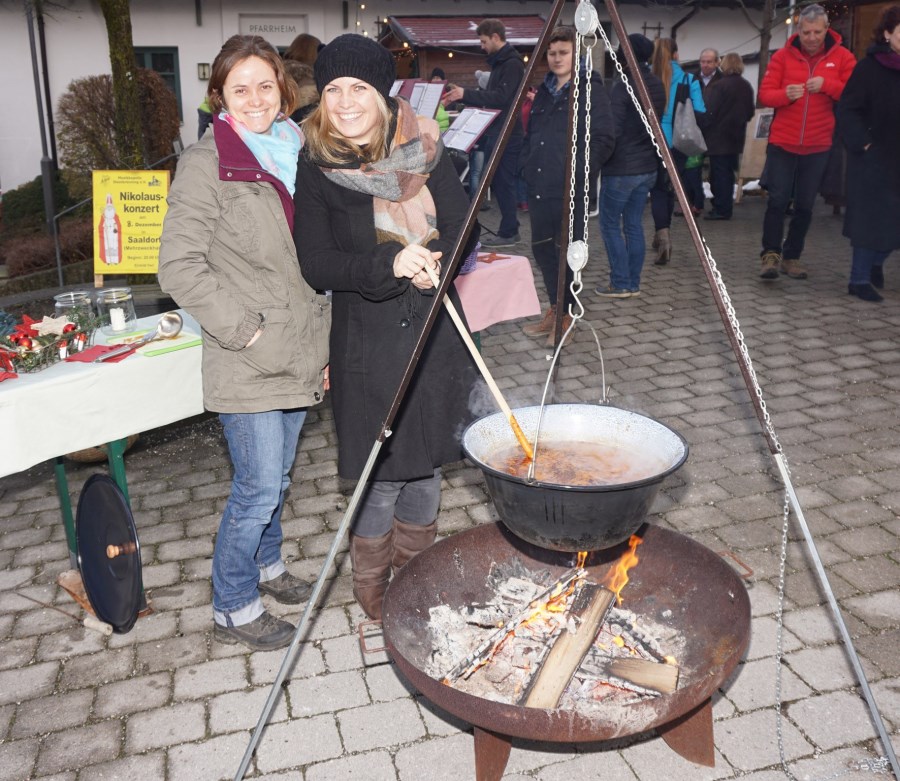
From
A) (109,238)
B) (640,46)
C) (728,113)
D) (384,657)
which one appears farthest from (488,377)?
(728,113)

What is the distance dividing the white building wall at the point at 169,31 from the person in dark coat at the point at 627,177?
32.9 ft

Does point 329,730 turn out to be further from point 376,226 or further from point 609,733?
point 376,226

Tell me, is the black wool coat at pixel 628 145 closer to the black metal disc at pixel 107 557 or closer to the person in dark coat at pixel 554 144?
the person in dark coat at pixel 554 144

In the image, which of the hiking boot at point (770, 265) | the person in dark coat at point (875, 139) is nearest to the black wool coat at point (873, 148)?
the person in dark coat at point (875, 139)

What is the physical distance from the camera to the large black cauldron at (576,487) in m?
2.55

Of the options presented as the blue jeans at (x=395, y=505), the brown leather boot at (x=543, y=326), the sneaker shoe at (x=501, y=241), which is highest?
the sneaker shoe at (x=501, y=241)

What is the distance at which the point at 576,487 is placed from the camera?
97.3 inches

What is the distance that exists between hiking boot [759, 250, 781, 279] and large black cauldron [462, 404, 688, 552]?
6420 mm

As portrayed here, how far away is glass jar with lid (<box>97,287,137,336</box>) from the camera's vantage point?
4.11m

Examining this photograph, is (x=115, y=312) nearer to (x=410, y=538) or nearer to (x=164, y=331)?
(x=164, y=331)

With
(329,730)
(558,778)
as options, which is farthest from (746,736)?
(329,730)

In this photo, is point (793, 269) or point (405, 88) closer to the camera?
point (793, 269)

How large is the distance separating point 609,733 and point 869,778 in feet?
3.37

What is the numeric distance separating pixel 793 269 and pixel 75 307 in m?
7.28
